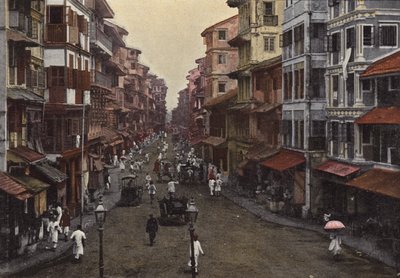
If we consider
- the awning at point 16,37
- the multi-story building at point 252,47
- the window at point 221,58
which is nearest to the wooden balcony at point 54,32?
the awning at point 16,37

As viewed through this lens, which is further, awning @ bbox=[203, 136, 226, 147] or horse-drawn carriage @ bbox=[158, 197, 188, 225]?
awning @ bbox=[203, 136, 226, 147]

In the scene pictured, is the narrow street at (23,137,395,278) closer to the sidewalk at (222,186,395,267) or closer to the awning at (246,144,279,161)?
the sidewalk at (222,186,395,267)

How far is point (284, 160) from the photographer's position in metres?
39.0

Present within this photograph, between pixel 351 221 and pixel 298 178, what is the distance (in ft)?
21.6

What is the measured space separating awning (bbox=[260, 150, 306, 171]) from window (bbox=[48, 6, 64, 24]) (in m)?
16.5

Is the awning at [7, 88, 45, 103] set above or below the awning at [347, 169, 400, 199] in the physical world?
above

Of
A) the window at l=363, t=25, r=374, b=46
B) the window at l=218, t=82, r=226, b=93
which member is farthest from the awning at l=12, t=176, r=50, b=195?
A: the window at l=218, t=82, r=226, b=93

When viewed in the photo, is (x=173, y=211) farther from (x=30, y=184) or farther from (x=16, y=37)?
(x=16, y=37)

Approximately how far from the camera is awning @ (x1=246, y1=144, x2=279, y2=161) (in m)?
43.4

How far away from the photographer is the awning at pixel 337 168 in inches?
1224

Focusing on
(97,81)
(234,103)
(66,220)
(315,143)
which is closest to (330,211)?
(315,143)

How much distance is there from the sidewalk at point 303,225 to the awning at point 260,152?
127 inches

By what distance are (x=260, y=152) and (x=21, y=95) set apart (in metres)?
23.2

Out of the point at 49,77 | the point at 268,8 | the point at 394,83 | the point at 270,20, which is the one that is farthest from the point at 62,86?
the point at 268,8
